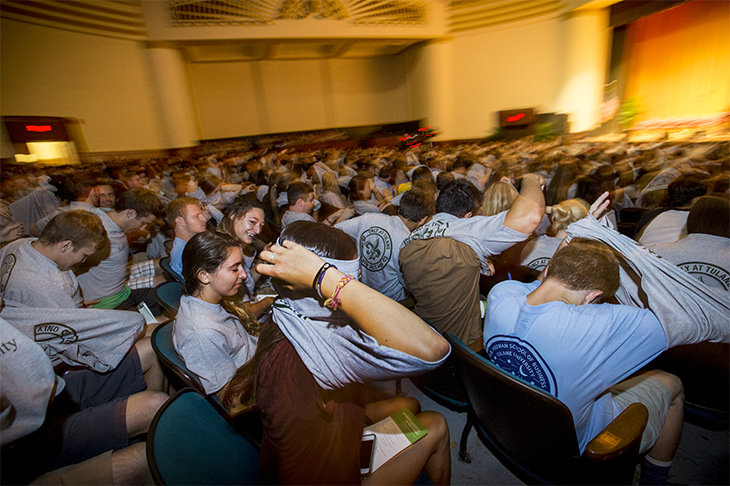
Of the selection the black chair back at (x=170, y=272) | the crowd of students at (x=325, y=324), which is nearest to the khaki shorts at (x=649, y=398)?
the crowd of students at (x=325, y=324)

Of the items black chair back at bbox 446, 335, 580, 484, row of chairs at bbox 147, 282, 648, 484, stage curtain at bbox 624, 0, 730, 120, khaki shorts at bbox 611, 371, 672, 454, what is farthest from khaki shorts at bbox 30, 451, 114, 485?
stage curtain at bbox 624, 0, 730, 120

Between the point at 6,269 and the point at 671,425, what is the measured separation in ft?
11.6

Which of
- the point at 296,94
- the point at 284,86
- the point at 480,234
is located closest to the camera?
the point at 480,234

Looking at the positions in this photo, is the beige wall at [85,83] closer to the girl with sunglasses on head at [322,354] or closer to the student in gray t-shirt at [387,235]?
the student in gray t-shirt at [387,235]

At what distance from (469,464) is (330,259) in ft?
4.94

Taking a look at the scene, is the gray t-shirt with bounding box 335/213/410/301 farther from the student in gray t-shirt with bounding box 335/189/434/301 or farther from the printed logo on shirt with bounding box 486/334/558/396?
the printed logo on shirt with bounding box 486/334/558/396

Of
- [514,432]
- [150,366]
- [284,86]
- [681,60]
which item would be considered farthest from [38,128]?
[681,60]

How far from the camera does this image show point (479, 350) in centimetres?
163

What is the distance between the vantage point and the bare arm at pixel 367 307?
84cm

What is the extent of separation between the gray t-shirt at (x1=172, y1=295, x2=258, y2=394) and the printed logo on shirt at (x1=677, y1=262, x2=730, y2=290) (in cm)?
236

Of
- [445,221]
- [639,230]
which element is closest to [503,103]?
[639,230]

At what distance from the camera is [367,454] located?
122 centimetres

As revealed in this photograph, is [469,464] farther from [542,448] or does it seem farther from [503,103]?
[503,103]

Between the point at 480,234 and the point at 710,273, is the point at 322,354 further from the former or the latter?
the point at 710,273
